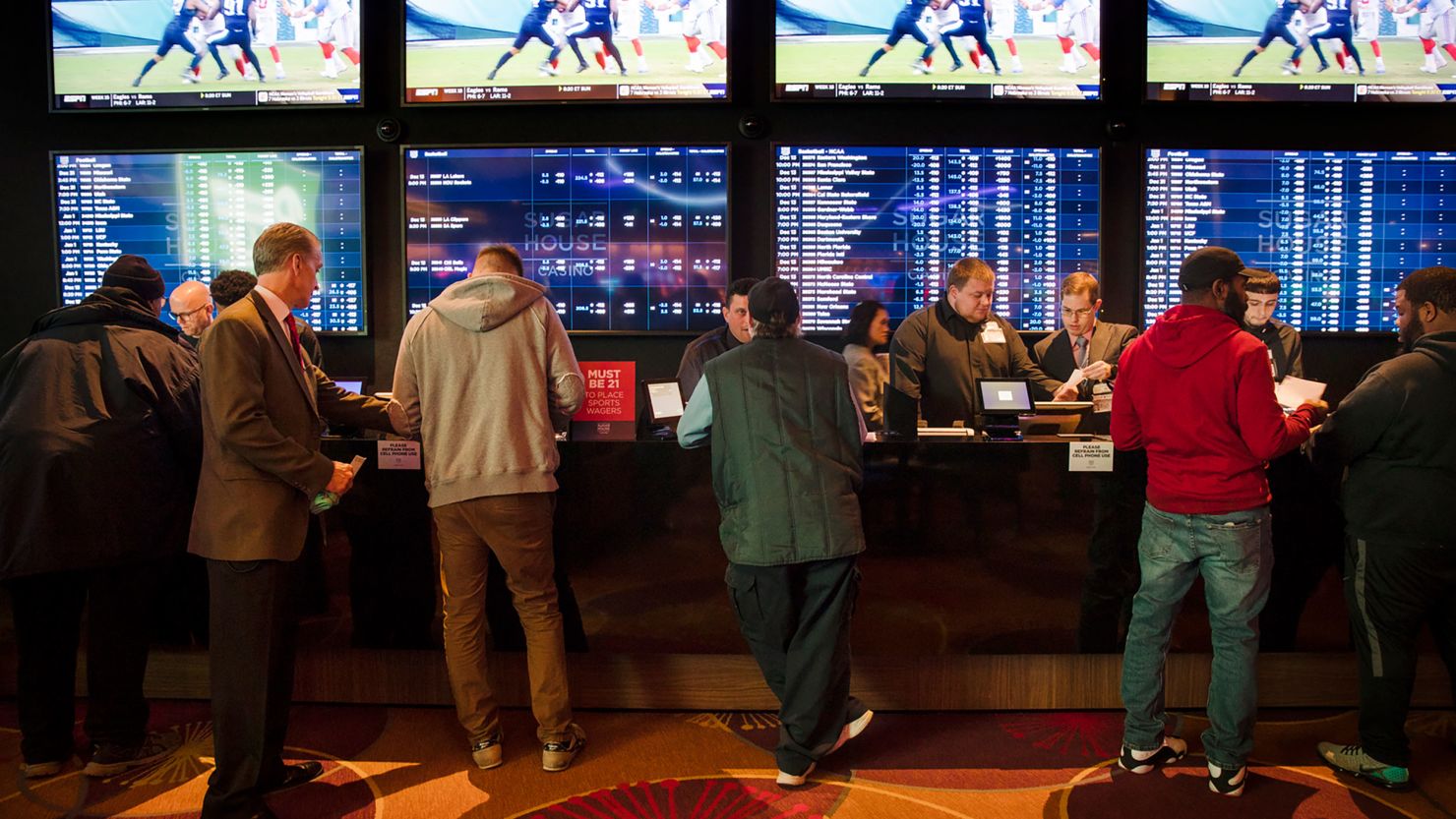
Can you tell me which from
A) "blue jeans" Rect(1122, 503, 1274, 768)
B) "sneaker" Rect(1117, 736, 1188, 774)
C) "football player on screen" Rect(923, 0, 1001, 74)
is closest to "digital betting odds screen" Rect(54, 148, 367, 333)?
"football player on screen" Rect(923, 0, 1001, 74)

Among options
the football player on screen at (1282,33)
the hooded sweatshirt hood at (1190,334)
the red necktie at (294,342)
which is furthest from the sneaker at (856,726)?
the football player on screen at (1282,33)

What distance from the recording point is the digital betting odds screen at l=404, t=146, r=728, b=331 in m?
4.34

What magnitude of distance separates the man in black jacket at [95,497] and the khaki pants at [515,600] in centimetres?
82

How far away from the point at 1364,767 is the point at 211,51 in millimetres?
5109

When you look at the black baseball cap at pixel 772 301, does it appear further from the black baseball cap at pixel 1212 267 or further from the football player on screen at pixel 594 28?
the football player on screen at pixel 594 28

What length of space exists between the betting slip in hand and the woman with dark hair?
1549 millimetres

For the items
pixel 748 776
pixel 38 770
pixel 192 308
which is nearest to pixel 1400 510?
pixel 748 776

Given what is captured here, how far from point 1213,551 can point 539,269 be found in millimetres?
2982

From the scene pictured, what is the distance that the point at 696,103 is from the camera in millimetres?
4281

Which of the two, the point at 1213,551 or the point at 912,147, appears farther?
the point at 912,147

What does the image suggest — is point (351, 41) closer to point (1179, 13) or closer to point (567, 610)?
point (567, 610)

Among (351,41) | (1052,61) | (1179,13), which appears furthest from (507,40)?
(1179,13)

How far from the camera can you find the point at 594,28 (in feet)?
13.9

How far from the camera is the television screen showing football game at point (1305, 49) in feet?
13.8
